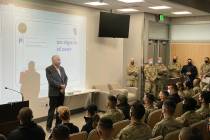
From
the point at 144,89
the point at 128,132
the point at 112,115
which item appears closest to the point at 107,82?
the point at 144,89

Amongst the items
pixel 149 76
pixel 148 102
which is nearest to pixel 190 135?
pixel 148 102

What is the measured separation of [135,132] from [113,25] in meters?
6.44

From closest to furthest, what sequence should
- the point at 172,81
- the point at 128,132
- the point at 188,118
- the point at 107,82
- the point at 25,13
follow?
the point at 128,132 → the point at 188,118 → the point at 25,13 → the point at 107,82 → the point at 172,81

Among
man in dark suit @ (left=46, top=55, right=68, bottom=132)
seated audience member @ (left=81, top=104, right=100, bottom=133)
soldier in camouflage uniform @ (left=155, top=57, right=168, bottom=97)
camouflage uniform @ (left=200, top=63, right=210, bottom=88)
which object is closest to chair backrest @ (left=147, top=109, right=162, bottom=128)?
seated audience member @ (left=81, top=104, right=100, bottom=133)

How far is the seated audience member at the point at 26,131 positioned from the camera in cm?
356

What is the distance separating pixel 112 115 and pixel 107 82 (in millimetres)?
5523

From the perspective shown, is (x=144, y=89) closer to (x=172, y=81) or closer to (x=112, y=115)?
(x=172, y=81)

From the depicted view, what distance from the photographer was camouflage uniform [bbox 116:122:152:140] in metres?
3.68

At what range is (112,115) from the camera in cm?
491

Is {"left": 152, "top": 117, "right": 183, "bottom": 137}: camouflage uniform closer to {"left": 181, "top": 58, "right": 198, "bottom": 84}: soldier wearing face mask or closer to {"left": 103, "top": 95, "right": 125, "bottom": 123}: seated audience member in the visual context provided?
{"left": 103, "top": 95, "right": 125, "bottom": 123}: seated audience member

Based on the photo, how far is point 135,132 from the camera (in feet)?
12.2

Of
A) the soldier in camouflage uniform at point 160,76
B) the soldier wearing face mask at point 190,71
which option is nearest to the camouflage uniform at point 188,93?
the soldier in camouflage uniform at point 160,76

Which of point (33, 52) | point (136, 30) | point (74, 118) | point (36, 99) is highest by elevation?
Answer: point (136, 30)

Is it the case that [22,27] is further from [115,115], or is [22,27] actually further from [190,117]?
[190,117]
